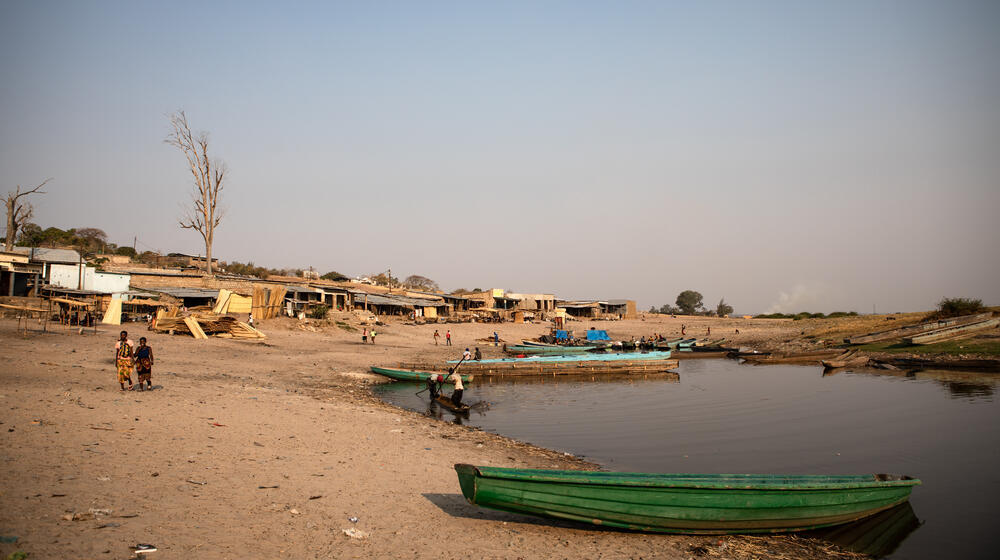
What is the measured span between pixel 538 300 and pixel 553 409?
52.3 metres

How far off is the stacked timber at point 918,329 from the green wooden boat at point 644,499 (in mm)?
34496

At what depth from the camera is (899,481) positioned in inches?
351

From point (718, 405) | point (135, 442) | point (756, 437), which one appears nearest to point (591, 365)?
point (718, 405)

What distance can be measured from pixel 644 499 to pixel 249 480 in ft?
19.1

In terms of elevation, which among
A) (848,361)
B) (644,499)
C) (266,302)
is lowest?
(848,361)

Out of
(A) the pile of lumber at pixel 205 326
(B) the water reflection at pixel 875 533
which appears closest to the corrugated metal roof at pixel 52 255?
(A) the pile of lumber at pixel 205 326

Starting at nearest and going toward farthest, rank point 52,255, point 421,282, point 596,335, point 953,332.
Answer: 1. point 953,332
2. point 52,255
3. point 596,335
4. point 421,282

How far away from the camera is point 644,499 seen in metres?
7.14

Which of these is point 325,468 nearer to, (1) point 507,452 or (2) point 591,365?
(1) point 507,452

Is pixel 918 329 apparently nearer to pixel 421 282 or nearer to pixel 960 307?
pixel 960 307

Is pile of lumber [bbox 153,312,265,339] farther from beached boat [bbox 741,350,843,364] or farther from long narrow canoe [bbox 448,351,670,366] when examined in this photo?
beached boat [bbox 741,350,843,364]

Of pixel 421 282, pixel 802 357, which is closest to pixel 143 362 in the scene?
pixel 802 357

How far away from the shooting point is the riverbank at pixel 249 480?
19.5 feet

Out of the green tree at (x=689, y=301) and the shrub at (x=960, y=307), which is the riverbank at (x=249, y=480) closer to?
the shrub at (x=960, y=307)
